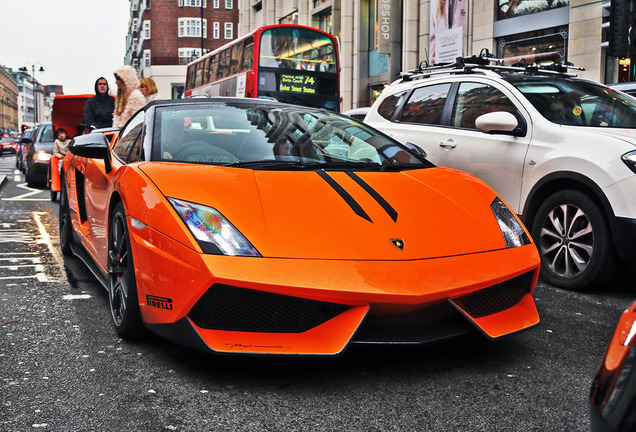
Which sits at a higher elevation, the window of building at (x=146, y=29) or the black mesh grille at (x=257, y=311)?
the window of building at (x=146, y=29)

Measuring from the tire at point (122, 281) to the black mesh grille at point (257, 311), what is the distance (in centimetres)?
63

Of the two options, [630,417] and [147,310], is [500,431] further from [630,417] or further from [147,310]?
[147,310]

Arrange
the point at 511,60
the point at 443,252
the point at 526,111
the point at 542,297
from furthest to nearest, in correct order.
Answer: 1. the point at 511,60
2. the point at 526,111
3. the point at 542,297
4. the point at 443,252

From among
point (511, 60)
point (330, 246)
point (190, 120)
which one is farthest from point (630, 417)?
point (511, 60)

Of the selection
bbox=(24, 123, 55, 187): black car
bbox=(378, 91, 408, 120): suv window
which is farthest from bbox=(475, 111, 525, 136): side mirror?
bbox=(24, 123, 55, 187): black car

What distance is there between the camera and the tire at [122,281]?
3.54 meters

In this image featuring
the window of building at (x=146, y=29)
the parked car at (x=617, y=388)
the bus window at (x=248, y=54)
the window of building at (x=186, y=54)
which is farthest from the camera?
the window of building at (x=146, y=29)

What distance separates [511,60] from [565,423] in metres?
17.8

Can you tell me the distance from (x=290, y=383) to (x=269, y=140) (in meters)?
1.59

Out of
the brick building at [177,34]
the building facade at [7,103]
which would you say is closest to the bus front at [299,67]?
the brick building at [177,34]

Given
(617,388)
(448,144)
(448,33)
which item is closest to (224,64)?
(448,33)

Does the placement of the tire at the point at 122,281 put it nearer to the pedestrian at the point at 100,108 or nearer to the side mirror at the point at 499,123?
the side mirror at the point at 499,123

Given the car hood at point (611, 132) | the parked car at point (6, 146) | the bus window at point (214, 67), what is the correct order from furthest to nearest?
1. the parked car at point (6, 146)
2. the bus window at point (214, 67)
3. the car hood at point (611, 132)

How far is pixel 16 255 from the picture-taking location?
21.7 feet
